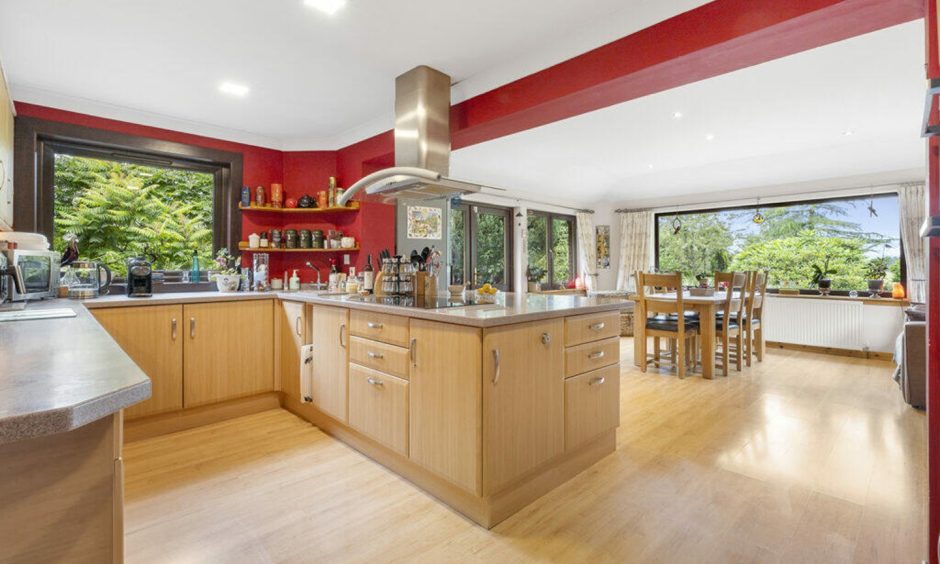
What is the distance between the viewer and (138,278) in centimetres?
297

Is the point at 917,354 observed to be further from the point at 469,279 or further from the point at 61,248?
the point at 61,248

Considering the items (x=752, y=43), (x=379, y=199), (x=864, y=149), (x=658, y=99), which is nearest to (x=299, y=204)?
(x=379, y=199)

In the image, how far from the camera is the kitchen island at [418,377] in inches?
69.1

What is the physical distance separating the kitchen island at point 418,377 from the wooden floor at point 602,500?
5.4 inches

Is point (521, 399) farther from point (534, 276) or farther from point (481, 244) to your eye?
point (534, 276)

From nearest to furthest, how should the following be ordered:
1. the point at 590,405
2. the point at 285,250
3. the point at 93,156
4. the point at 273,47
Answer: the point at 590,405, the point at 273,47, the point at 93,156, the point at 285,250

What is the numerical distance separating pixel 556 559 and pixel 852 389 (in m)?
3.67

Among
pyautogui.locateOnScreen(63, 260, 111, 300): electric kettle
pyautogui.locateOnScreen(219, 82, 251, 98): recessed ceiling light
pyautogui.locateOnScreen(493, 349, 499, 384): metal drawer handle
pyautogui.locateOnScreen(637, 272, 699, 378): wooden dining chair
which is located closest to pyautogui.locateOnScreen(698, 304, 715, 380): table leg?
pyautogui.locateOnScreen(637, 272, 699, 378): wooden dining chair

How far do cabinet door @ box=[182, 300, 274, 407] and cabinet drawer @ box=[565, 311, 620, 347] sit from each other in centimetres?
224

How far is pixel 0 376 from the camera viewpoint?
2.48ft

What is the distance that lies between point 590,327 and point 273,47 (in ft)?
7.93

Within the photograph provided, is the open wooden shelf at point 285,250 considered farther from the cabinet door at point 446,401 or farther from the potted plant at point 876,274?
the potted plant at point 876,274

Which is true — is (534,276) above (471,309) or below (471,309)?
above

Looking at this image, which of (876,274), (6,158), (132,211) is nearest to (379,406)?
(6,158)
